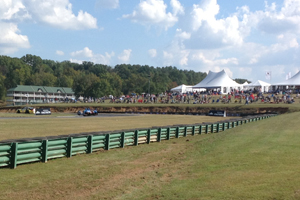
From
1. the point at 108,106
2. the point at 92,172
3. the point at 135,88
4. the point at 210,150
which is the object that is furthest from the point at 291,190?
the point at 135,88

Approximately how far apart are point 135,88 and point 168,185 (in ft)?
537

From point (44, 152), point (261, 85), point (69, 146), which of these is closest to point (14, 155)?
point (44, 152)

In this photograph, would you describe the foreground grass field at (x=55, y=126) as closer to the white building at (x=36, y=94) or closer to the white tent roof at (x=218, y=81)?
the white tent roof at (x=218, y=81)

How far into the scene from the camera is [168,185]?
10.7 metres

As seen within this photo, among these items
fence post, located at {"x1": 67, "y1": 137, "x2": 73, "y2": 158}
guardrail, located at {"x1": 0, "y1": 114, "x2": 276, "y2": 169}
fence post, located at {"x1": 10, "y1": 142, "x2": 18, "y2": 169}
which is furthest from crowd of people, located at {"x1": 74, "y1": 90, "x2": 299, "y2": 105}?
fence post, located at {"x1": 10, "y1": 142, "x2": 18, "y2": 169}

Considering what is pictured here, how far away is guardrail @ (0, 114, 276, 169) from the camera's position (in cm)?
1262

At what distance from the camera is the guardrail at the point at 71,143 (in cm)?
1262

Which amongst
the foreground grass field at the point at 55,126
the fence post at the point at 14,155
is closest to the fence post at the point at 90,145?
the fence post at the point at 14,155

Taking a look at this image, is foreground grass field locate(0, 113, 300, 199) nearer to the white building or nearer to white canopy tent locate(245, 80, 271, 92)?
white canopy tent locate(245, 80, 271, 92)

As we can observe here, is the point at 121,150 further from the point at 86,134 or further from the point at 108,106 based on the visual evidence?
the point at 108,106

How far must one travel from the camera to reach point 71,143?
15.1 m

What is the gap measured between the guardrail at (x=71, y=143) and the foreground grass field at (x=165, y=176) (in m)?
0.41

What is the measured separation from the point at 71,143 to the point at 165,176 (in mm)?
4956

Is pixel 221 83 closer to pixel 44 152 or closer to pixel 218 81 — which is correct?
pixel 218 81
